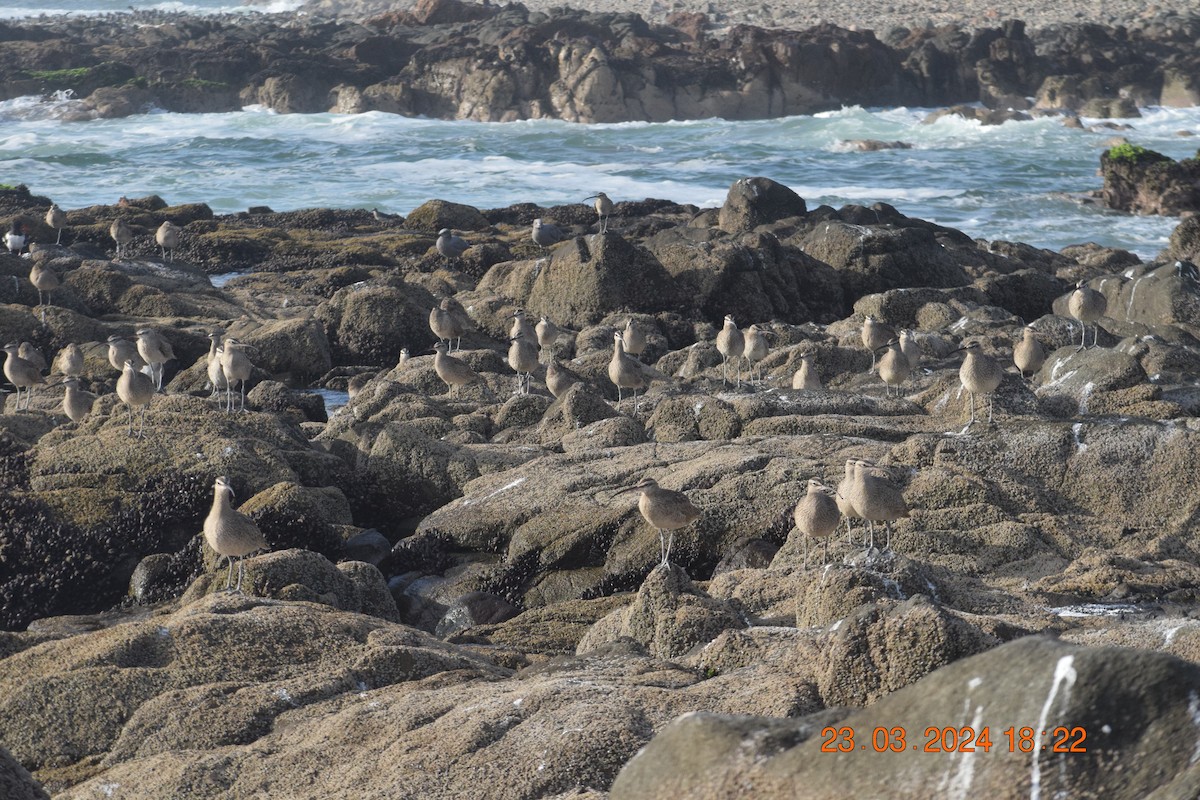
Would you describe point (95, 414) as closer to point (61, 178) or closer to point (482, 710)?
point (482, 710)

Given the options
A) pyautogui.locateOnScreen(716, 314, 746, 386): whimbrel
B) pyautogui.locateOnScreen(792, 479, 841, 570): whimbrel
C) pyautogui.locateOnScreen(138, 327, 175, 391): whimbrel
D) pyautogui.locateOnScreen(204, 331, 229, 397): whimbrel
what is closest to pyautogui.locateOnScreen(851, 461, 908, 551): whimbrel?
pyautogui.locateOnScreen(792, 479, 841, 570): whimbrel

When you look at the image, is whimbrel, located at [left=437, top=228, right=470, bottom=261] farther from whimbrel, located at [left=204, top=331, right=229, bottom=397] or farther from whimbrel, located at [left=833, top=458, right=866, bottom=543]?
whimbrel, located at [left=833, top=458, right=866, bottom=543]

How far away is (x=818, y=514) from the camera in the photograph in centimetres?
913

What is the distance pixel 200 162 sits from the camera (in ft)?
169

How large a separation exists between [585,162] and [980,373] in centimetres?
4145

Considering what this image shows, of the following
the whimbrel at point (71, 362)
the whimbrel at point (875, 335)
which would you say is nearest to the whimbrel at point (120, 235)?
the whimbrel at point (71, 362)

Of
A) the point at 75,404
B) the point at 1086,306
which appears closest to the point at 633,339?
the point at 1086,306

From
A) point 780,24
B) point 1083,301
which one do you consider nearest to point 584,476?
point 1083,301

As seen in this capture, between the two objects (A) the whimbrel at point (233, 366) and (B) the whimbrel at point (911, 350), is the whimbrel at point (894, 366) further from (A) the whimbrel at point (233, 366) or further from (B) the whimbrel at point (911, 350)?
(A) the whimbrel at point (233, 366)

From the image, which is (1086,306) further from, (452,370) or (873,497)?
(873,497)

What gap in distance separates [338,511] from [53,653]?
4.83m

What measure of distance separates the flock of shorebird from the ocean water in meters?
18.2

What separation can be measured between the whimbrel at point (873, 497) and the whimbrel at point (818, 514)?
0.59 feet

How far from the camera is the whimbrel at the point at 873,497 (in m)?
8.98
